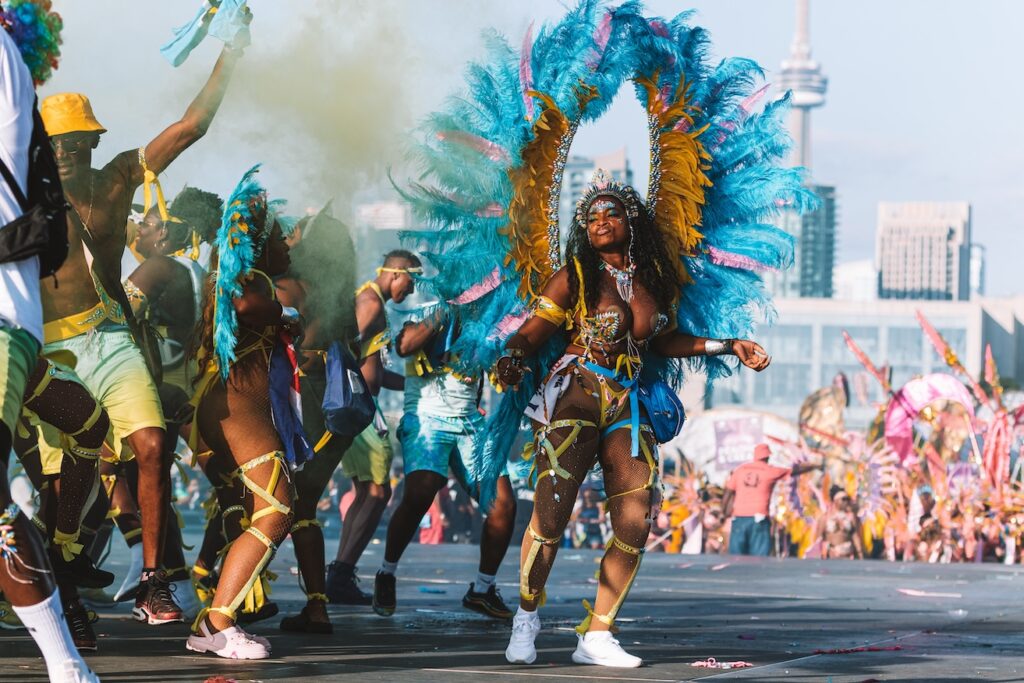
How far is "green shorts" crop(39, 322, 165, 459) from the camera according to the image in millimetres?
6051

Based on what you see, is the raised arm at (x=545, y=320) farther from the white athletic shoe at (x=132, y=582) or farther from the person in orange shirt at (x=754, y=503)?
the person in orange shirt at (x=754, y=503)

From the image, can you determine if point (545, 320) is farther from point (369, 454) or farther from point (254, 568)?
point (369, 454)

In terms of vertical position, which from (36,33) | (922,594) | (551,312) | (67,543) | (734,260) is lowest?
(922,594)

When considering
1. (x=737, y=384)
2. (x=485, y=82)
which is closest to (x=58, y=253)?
(x=485, y=82)

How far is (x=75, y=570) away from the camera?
589 cm

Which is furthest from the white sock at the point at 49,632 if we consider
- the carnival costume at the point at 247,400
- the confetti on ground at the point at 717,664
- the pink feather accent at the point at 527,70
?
the pink feather accent at the point at 527,70

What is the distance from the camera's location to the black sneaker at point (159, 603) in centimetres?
652

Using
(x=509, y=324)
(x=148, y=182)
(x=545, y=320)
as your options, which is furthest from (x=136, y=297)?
(x=545, y=320)

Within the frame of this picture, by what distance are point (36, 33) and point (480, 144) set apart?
1.98m

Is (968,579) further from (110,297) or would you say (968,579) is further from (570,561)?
(110,297)

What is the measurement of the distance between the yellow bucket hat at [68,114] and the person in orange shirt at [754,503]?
1189cm

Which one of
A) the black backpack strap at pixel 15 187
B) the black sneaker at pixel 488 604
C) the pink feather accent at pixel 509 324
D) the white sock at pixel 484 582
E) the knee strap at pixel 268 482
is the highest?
the black backpack strap at pixel 15 187

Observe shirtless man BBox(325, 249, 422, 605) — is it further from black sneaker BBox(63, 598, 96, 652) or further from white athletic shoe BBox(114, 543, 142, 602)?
black sneaker BBox(63, 598, 96, 652)

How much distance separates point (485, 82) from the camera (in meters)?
6.20
